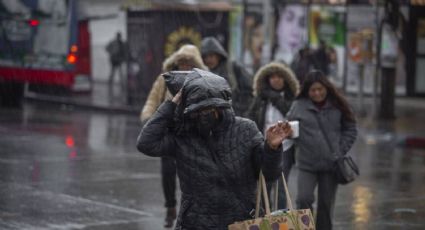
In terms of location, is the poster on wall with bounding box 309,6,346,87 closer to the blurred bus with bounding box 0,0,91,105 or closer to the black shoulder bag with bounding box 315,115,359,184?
the blurred bus with bounding box 0,0,91,105

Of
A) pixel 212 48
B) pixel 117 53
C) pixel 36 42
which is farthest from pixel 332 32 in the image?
pixel 212 48

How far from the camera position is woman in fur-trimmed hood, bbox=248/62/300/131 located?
32.7ft

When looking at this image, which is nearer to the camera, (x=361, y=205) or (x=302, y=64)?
(x=361, y=205)

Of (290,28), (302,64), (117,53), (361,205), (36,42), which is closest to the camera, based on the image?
(361,205)

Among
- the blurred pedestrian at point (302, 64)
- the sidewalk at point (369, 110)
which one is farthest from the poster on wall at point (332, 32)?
the blurred pedestrian at point (302, 64)

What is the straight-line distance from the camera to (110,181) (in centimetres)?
1318

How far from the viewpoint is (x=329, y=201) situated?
889 cm

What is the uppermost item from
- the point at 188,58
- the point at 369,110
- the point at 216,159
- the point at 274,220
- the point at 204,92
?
the point at 204,92

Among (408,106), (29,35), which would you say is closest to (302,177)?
(29,35)

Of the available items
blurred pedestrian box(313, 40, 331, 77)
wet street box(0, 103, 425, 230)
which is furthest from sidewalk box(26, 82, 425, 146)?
blurred pedestrian box(313, 40, 331, 77)

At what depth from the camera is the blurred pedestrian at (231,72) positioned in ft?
33.1

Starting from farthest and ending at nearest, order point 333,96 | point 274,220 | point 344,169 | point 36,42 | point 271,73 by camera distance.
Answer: point 36,42
point 271,73
point 333,96
point 344,169
point 274,220

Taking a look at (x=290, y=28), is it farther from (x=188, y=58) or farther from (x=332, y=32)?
(x=188, y=58)

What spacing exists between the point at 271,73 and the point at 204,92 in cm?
473
